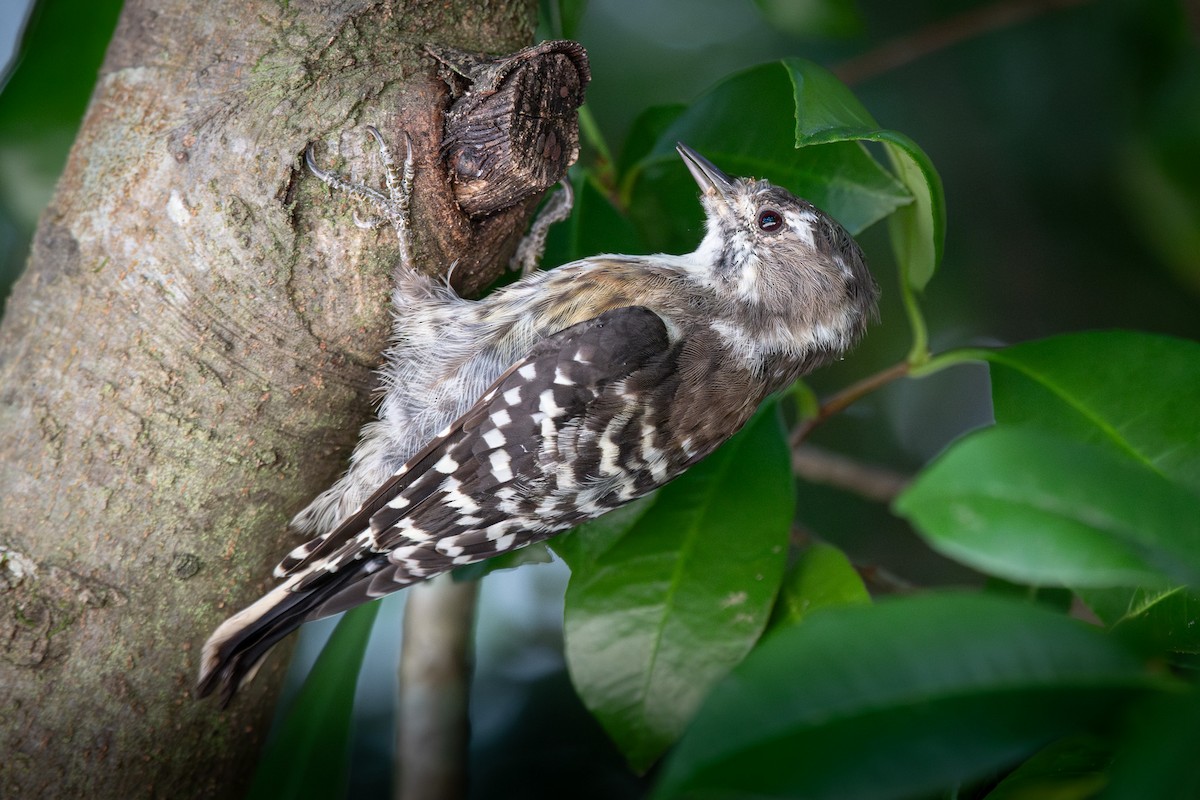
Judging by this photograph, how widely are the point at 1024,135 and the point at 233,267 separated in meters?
2.85

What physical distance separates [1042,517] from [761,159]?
50.9 inches

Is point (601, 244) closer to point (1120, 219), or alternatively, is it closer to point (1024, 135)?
point (1024, 135)

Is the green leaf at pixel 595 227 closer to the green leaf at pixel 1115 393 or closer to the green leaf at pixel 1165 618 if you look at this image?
the green leaf at pixel 1115 393

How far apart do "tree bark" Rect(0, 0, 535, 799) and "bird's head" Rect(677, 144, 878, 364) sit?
0.81m

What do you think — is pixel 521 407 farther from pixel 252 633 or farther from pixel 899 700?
pixel 899 700

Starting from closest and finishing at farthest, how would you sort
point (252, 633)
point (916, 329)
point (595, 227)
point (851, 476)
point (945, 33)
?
point (252, 633), point (916, 329), point (595, 227), point (851, 476), point (945, 33)

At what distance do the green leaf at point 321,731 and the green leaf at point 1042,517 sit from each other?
1608 mm

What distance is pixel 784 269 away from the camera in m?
2.37

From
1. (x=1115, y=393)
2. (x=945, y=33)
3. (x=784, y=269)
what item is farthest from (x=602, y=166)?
(x=945, y=33)

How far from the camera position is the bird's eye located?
2277 millimetres

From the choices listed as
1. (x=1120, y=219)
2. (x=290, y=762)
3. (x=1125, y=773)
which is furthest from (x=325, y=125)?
(x=1120, y=219)

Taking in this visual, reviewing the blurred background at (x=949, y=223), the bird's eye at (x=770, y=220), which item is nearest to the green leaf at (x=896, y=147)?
the bird's eye at (x=770, y=220)

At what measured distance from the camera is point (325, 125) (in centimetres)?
167

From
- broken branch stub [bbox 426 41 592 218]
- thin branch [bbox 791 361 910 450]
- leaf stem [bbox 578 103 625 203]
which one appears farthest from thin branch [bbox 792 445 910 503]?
broken branch stub [bbox 426 41 592 218]
